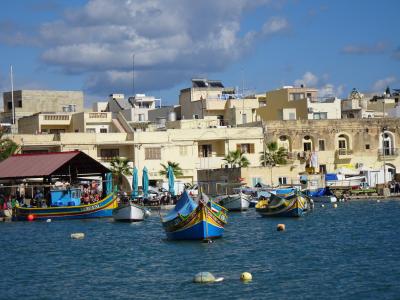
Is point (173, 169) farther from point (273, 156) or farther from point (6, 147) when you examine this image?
point (6, 147)

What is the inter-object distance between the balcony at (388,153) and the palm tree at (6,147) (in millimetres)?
34822

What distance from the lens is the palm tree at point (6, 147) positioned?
8144 centimetres

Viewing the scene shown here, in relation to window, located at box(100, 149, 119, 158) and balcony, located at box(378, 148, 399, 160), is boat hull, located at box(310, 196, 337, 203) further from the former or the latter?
window, located at box(100, 149, 119, 158)

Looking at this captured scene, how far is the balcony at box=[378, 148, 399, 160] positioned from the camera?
3716 inches

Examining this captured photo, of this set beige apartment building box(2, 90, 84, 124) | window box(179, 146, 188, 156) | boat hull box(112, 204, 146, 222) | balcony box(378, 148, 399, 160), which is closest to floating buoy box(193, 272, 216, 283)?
boat hull box(112, 204, 146, 222)

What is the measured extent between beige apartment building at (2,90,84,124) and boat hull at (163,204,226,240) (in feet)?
187

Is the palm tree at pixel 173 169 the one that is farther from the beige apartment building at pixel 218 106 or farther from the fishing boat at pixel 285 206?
the fishing boat at pixel 285 206

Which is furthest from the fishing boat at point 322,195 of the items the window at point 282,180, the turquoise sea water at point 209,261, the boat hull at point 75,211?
the boat hull at point 75,211

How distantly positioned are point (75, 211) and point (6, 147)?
17327 mm

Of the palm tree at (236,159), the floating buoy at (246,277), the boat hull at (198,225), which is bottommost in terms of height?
the floating buoy at (246,277)

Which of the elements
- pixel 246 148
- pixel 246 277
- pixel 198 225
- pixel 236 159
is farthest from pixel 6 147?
pixel 246 277

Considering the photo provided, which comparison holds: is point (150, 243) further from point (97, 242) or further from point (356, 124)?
point (356, 124)

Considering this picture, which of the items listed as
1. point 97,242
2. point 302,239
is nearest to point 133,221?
point 97,242

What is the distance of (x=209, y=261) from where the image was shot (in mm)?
40531
